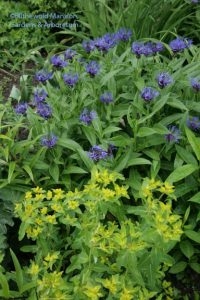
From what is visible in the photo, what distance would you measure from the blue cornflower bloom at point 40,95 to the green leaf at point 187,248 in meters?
1.15

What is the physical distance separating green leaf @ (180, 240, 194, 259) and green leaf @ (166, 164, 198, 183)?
0.38 metres

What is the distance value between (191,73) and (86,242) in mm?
1458

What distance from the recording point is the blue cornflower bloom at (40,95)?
9.29ft

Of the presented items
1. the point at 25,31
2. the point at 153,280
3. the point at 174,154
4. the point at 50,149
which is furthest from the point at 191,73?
the point at 25,31

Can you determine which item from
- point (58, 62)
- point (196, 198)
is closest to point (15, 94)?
point (58, 62)

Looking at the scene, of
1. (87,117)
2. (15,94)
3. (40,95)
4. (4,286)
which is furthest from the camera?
(15,94)

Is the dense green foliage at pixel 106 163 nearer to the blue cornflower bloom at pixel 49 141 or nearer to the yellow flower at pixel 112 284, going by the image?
the blue cornflower bloom at pixel 49 141

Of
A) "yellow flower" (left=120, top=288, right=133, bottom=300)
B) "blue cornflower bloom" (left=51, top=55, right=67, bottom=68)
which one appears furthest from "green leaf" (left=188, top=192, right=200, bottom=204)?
"blue cornflower bloom" (left=51, top=55, right=67, bottom=68)

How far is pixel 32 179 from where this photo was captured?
268 cm

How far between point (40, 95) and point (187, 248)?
124 centimetres

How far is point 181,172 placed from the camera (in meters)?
2.59

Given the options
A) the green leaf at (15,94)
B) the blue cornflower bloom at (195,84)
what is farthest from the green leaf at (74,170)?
the green leaf at (15,94)

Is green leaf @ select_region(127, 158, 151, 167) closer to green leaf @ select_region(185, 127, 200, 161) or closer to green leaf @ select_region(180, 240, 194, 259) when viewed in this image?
green leaf @ select_region(185, 127, 200, 161)

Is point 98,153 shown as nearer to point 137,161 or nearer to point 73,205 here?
point 137,161
